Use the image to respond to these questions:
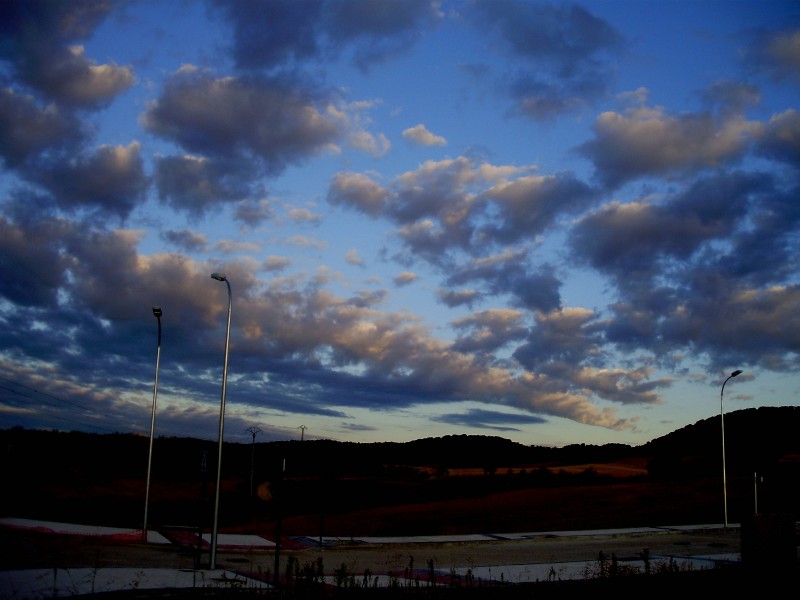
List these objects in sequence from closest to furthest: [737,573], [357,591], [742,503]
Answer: [357,591] < [737,573] < [742,503]

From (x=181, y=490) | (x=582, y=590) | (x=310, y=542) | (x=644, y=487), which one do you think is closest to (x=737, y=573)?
(x=582, y=590)

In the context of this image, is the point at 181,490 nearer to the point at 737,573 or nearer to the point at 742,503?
the point at 742,503

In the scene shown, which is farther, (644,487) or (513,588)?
(644,487)

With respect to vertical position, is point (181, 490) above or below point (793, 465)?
below

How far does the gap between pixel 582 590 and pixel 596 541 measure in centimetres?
2074

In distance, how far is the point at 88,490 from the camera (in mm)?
64562

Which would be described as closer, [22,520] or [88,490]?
[22,520]

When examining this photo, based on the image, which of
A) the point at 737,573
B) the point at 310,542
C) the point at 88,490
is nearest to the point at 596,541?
the point at 310,542

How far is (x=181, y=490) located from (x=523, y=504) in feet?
121

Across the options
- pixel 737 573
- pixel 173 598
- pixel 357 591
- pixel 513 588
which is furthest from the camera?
pixel 737 573

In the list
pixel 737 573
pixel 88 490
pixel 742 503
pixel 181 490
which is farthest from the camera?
pixel 181 490

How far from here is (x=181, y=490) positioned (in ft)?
243

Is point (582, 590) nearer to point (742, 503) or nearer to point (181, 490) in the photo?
point (742, 503)

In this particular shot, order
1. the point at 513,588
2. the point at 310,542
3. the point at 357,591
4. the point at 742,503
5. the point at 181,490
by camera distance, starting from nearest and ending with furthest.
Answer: the point at 357,591 < the point at 513,588 < the point at 310,542 < the point at 742,503 < the point at 181,490
